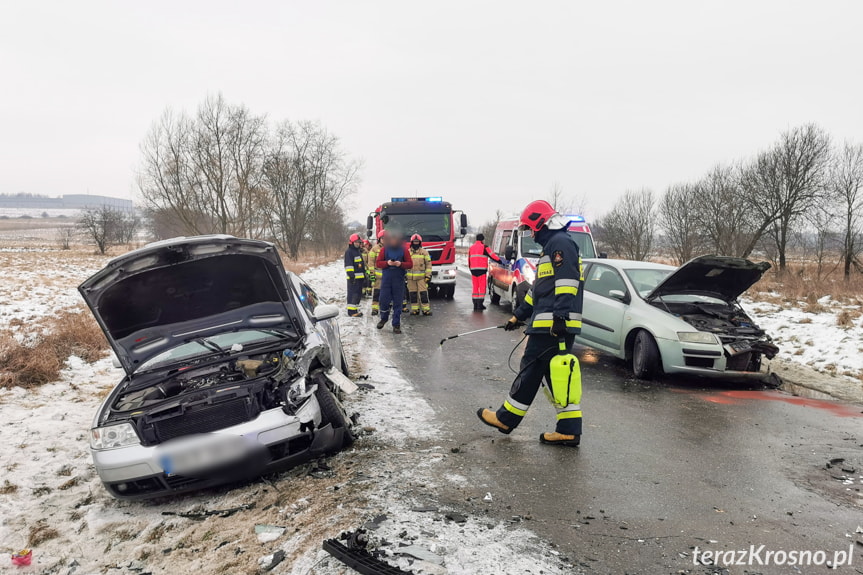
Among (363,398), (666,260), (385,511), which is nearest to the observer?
(385,511)

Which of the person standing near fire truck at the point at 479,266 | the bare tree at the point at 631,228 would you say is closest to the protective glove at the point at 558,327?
the person standing near fire truck at the point at 479,266

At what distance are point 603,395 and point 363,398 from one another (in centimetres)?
276

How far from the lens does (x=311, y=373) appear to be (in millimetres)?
4105

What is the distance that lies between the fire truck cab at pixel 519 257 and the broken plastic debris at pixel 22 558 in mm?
8620

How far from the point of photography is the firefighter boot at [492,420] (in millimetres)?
4457

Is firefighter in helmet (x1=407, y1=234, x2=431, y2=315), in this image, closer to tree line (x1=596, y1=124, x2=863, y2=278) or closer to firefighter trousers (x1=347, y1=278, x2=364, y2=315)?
firefighter trousers (x1=347, y1=278, x2=364, y2=315)

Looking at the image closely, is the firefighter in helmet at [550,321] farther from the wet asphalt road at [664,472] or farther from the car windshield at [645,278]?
the car windshield at [645,278]

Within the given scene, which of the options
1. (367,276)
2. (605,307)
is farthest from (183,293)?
(367,276)

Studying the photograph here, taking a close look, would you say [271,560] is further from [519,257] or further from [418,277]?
[519,257]

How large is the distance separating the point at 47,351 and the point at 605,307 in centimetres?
778

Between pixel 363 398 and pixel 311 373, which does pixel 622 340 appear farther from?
pixel 311 373

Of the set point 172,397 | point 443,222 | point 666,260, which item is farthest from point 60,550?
point 666,260

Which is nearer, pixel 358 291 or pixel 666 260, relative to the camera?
pixel 358 291

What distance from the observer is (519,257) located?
38.8 feet
